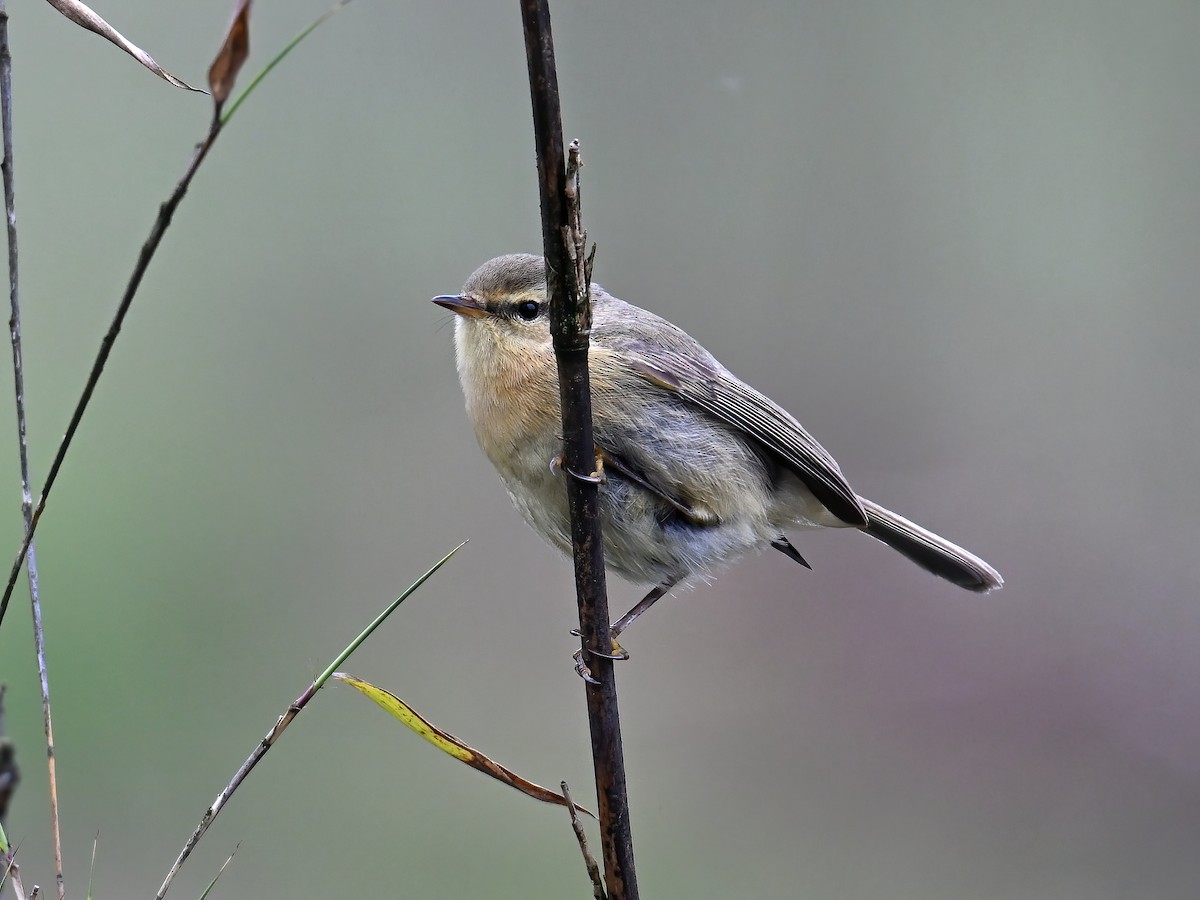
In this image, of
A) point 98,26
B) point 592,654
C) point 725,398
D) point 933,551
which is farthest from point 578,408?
point 933,551

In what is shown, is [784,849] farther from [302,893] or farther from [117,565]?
[117,565]

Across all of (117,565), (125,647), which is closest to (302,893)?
(125,647)

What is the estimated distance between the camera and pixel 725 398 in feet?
9.09

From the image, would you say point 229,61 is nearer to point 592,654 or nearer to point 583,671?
point 592,654

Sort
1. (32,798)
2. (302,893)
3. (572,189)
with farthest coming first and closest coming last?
(32,798)
(302,893)
(572,189)

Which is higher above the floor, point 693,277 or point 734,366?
point 693,277

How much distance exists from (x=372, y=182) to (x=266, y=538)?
1.43 meters

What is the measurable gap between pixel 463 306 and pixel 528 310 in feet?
0.51

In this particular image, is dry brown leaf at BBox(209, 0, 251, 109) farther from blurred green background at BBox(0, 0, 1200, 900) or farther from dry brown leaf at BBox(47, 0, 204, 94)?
blurred green background at BBox(0, 0, 1200, 900)

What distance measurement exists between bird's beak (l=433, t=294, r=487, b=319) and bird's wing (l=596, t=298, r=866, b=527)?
29cm

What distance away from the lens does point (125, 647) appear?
4027 mm

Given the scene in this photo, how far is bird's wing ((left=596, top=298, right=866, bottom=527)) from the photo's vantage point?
2.64 meters

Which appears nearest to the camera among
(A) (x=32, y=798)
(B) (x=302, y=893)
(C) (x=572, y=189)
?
(C) (x=572, y=189)

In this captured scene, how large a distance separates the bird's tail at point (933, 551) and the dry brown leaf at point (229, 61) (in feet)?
8.28
